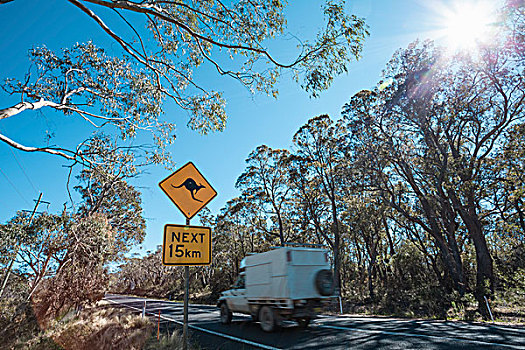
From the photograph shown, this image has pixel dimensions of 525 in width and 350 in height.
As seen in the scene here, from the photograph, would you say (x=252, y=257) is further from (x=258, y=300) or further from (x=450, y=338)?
(x=450, y=338)

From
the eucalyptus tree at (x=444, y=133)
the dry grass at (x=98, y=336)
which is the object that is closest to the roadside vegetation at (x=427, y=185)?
the eucalyptus tree at (x=444, y=133)

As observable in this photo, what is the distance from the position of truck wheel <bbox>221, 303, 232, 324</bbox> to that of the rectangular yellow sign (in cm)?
820

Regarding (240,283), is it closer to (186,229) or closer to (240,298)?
(240,298)

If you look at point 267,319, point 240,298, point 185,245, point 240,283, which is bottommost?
point 267,319

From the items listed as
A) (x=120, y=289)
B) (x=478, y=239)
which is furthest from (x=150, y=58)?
(x=120, y=289)

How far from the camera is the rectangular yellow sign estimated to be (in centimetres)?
419

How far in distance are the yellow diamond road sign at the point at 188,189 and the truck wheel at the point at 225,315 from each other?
27.8 feet

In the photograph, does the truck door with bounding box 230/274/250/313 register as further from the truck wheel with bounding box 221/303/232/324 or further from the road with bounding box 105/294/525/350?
the road with bounding box 105/294/525/350

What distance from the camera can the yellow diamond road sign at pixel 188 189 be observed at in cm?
461

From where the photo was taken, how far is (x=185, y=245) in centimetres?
436

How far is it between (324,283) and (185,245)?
20.9ft

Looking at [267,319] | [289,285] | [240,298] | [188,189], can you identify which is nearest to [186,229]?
[188,189]

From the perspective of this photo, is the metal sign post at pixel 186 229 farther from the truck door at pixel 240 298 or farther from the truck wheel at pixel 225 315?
the truck wheel at pixel 225 315

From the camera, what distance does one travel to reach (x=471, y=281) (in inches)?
723
